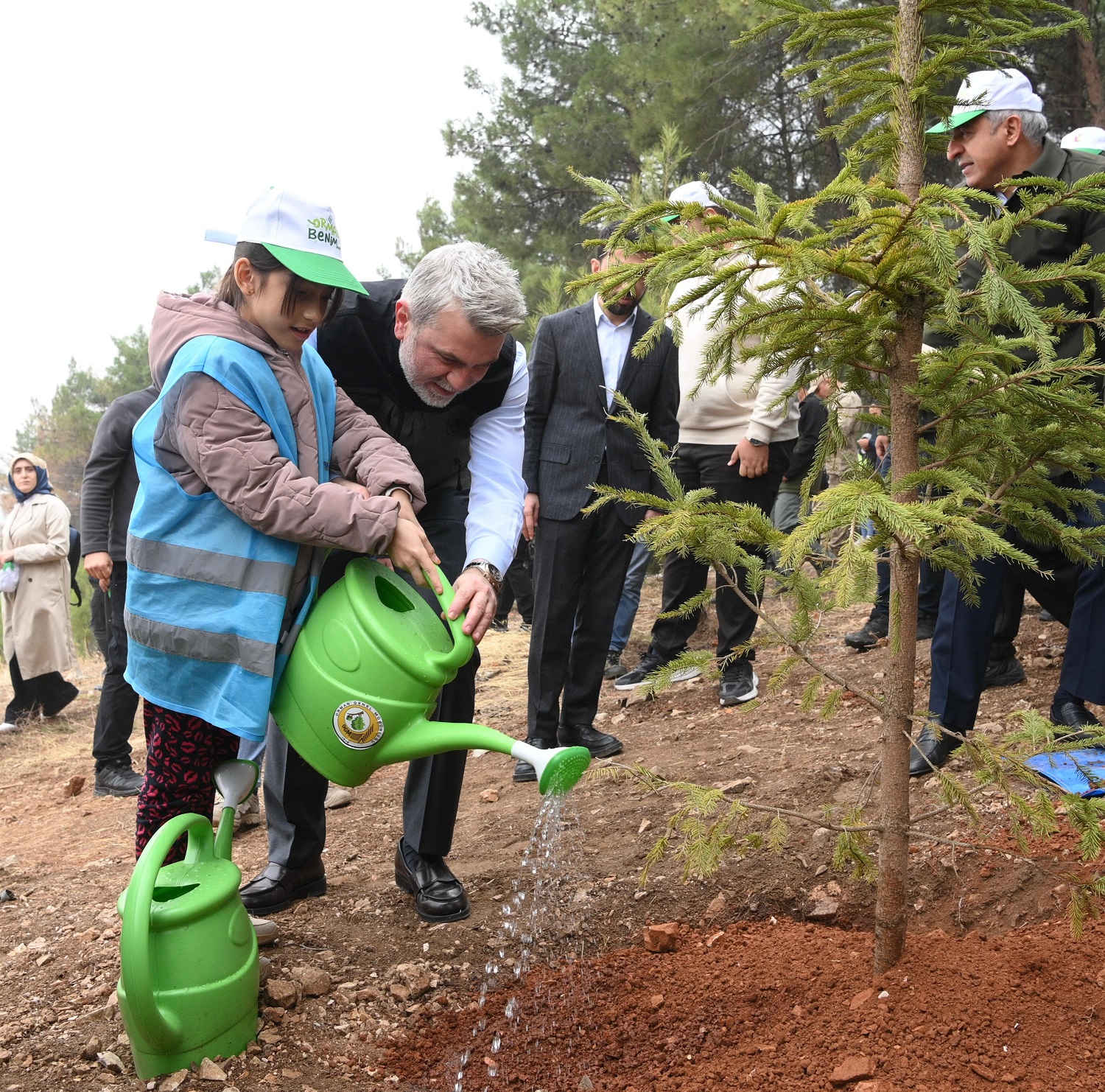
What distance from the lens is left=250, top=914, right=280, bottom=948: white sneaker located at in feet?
8.05

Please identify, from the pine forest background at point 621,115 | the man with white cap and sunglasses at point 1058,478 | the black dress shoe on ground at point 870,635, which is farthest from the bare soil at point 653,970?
the pine forest background at point 621,115

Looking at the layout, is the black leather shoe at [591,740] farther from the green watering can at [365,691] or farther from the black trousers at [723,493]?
the green watering can at [365,691]

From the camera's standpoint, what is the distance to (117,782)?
4.71 m

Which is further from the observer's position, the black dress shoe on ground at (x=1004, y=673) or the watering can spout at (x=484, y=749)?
the black dress shoe on ground at (x=1004, y=673)

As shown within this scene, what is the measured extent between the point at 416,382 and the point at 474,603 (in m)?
0.63

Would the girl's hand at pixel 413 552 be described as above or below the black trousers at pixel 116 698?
above

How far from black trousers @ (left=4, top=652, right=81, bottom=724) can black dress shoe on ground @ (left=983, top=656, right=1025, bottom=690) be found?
5.55 meters

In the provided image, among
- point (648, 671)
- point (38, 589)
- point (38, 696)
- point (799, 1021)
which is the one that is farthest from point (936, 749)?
point (38, 696)

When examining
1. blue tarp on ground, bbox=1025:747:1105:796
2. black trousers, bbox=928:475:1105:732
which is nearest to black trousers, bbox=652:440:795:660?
black trousers, bbox=928:475:1105:732

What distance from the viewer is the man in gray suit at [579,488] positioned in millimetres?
4055

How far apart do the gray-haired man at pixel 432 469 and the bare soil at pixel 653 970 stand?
12 cm

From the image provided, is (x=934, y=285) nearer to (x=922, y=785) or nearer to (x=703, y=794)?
(x=703, y=794)

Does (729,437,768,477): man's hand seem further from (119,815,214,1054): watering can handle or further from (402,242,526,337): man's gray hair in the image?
(119,815,214,1054): watering can handle

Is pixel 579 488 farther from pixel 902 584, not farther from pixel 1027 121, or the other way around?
pixel 902 584
